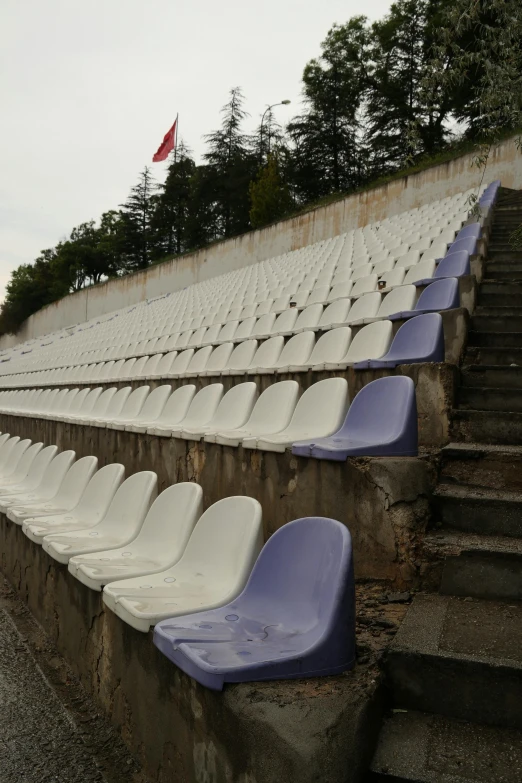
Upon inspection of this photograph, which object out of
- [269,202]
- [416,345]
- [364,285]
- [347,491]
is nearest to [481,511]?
[347,491]

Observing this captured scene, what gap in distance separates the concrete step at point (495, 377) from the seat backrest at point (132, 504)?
55.8 inches

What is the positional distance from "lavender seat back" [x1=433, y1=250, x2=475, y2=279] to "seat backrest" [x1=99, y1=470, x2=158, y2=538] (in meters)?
2.53

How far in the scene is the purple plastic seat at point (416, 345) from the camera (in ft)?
8.48

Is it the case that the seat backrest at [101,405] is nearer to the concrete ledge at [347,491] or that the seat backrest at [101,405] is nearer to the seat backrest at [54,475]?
the seat backrest at [54,475]

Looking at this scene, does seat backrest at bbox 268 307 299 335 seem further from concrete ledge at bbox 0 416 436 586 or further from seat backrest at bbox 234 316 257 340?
concrete ledge at bbox 0 416 436 586

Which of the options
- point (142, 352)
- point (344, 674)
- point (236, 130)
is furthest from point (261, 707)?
point (236, 130)

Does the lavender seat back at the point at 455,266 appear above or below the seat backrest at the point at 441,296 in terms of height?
above

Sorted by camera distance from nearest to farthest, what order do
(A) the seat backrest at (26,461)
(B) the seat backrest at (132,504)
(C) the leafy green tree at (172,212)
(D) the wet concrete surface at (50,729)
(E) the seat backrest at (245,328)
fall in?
(D) the wet concrete surface at (50,729) < (B) the seat backrest at (132,504) < (A) the seat backrest at (26,461) < (E) the seat backrest at (245,328) < (C) the leafy green tree at (172,212)

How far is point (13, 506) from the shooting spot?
2.91 metres

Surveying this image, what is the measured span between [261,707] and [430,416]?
1540 mm

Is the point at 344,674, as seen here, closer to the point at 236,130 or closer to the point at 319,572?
the point at 319,572

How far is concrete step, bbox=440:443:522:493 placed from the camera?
1.98 m

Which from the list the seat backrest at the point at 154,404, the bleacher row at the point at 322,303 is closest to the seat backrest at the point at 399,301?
the bleacher row at the point at 322,303

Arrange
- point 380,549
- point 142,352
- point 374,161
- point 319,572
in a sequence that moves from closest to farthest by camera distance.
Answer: point 319,572, point 380,549, point 142,352, point 374,161
